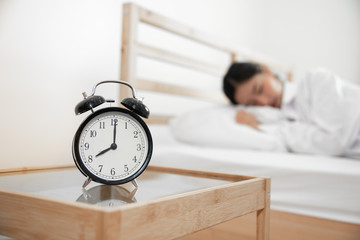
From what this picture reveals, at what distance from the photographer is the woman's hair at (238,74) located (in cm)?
179

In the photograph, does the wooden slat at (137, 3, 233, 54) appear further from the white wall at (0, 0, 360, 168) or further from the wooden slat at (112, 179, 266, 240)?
the wooden slat at (112, 179, 266, 240)

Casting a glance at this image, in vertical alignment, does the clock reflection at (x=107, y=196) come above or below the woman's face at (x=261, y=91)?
below

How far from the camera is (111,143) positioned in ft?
2.23

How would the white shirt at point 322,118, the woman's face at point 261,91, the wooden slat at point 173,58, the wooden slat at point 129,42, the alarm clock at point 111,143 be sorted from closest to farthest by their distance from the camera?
1. the alarm clock at point 111,143
2. the white shirt at point 322,118
3. the wooden slat at point 129,42
4. the wooden slat at point 173,58
5. the woman's face at point 261,91

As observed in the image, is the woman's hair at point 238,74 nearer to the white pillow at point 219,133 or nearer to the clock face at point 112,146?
the white pillow at point 219,133

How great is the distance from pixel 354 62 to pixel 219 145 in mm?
1778

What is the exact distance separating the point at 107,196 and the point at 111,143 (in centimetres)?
11

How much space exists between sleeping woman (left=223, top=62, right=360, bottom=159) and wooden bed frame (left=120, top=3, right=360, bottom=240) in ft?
0.89

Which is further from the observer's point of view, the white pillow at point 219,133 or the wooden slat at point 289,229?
the white pillow at point 219,133

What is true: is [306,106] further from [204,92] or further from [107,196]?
[107,196]

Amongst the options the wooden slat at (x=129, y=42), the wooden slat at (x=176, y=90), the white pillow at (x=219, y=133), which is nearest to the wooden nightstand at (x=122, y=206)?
the white pillow at (x=219, y=133)

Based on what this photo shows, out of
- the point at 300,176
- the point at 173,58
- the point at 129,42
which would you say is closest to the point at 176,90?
the point at 173,58

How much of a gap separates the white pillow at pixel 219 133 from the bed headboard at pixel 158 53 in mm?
231

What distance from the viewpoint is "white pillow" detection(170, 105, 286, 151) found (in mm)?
1401
